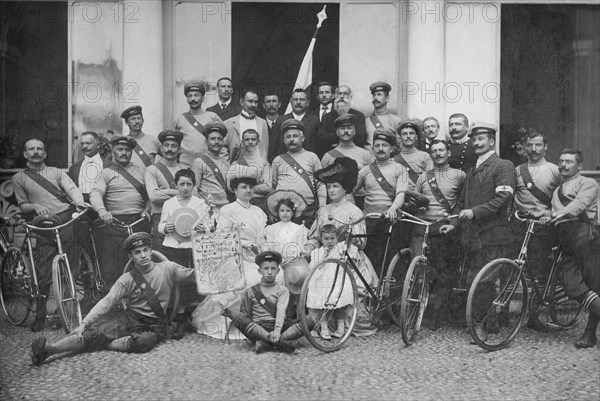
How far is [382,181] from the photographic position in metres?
7.29

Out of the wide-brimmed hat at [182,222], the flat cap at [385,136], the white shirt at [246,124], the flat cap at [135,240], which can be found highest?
the white shirt at [246,124]

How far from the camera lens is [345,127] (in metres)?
7.46

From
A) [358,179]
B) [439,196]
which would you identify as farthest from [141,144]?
[439,196]

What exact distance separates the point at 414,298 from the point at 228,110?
2.45 metres

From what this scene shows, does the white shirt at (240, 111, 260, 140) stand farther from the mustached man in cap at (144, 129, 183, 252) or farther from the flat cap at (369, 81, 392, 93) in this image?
the flat cap at (369, 81, 392, 93)

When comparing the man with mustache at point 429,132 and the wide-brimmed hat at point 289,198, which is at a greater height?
the man with mustache at point 429,132

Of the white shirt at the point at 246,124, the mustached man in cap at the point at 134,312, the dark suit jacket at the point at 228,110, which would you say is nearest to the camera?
the mustached man in cap at the point at 134,312

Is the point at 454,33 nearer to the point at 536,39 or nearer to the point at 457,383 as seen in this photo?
the point at 536,39

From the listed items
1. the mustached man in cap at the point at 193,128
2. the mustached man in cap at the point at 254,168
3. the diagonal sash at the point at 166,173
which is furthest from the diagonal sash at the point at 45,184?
the mustached man in cap at the point at 254,168

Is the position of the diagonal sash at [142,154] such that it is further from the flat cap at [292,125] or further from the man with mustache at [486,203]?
the man with mustache at [486,203]

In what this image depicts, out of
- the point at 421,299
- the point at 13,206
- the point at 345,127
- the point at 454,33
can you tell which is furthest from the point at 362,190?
the point at 13,206

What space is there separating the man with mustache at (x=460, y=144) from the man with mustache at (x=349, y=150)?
0.75 meters

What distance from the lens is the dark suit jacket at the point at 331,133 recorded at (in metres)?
7.55

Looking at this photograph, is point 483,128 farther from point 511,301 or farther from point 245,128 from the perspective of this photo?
point 245,128
